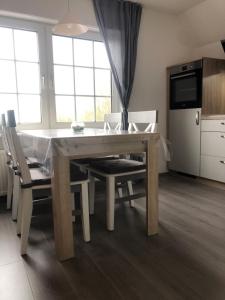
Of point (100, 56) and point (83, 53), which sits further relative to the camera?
point (100, 56)

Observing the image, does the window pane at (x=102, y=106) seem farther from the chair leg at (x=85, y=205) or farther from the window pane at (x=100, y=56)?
the chair leg at (x=85, y=205)

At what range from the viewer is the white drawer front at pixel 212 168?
2.98 meters

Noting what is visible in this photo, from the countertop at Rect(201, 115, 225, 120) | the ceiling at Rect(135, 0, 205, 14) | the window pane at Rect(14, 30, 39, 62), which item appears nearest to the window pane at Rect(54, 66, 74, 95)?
the window pane at Rect(14, 30, 39, 62)

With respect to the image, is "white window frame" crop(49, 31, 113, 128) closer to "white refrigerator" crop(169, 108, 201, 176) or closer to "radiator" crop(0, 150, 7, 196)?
"radiator" crop(0, 150, 7, 196)

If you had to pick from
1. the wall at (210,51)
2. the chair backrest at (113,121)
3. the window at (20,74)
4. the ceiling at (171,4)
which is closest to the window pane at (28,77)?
the window at (20,74)

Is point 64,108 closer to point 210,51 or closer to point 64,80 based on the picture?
point 64,80

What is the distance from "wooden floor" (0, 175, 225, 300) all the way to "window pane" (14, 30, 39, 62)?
6.01ft

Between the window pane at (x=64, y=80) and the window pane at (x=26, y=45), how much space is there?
0.95 ft

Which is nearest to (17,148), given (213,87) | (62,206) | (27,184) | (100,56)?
(27,184)

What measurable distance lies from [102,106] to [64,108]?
0.55 metres

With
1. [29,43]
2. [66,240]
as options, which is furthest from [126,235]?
[29,43]

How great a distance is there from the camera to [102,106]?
3.45 metres

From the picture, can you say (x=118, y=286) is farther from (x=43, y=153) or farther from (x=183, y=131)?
(x=183, y=131)

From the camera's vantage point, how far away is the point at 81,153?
158 cm
